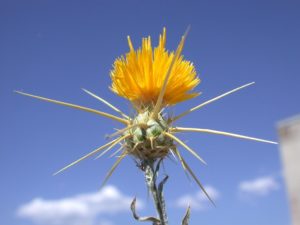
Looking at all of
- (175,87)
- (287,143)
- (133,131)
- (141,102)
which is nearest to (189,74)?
(175,87)

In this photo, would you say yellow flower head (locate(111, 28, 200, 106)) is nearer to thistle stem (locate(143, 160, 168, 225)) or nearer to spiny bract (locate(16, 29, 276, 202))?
spiny bract (locate(16, 29, 276, 202))

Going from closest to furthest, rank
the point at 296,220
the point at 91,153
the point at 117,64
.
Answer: the point at 296,220, the point at 91,153, the point at 117,64

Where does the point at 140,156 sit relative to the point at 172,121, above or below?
below

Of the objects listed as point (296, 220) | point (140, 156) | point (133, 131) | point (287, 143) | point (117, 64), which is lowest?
point (296, 220)

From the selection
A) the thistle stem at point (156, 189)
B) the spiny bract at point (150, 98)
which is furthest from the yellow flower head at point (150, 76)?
the thistle stem at point (156, 189)

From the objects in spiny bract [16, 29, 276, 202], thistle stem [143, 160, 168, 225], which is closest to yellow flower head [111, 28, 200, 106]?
spiny bract [16, 29, 276, 202]

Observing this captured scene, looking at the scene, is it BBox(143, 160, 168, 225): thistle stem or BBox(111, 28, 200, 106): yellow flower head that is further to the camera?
BBox(111, 28, 200, 106): yellow flower head

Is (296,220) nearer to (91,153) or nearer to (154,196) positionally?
(154,196)
